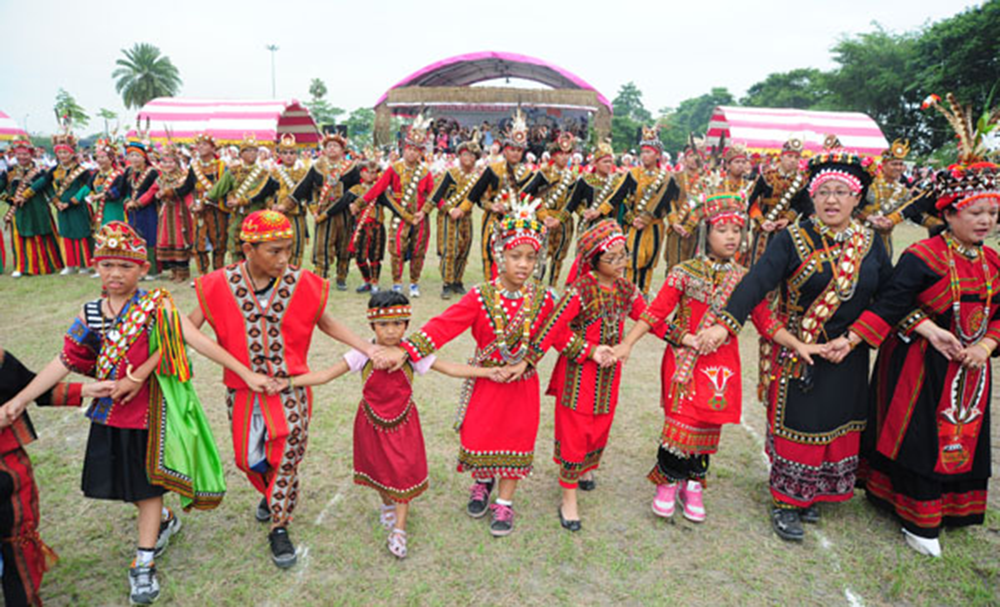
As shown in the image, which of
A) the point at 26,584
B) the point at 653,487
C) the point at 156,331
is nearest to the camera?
the point at 26,584

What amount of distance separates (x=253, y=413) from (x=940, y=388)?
3.56 m

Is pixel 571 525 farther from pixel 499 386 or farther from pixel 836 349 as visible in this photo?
pixel 836 349

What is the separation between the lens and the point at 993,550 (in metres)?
3.35

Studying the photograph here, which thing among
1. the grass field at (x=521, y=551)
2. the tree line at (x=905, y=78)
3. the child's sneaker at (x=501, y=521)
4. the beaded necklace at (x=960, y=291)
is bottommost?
the grass field at (x=521, y=551)

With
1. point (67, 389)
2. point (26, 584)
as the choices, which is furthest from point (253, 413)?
point (26, 584)

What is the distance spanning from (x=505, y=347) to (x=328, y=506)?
58.8 inches

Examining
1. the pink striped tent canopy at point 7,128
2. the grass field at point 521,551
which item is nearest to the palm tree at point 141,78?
the pink striped tent canopy at point 7,128

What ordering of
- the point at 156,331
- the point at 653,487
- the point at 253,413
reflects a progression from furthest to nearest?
the point at 653,487, the point at 253,413, the point at 156,331

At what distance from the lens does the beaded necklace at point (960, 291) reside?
3.15m

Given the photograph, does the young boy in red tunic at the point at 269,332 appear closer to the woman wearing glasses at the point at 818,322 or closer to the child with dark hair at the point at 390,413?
the child with dark hair at the point at 390,413

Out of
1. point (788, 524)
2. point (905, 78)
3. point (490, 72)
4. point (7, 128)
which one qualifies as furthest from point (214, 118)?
point (905, 78)

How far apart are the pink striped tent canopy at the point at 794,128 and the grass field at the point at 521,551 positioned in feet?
64.3

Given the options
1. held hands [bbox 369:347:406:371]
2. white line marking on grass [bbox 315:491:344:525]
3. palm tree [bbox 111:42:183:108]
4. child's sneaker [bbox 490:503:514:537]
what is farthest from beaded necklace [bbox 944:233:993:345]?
palm tree [bbox 111:42:183:108]

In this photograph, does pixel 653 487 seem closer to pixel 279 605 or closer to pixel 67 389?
pixel 279 605
